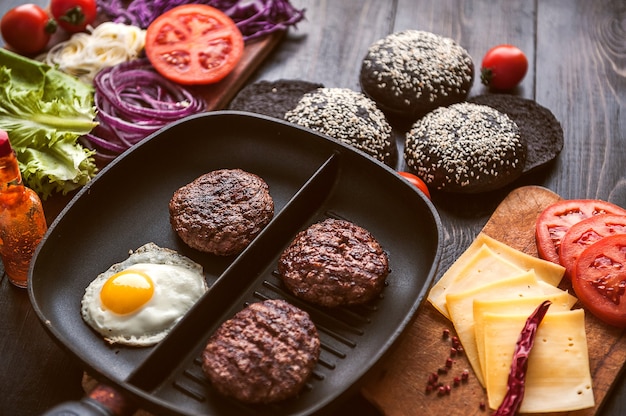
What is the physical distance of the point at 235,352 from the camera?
3.47 m

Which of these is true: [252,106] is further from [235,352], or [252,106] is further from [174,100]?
[235,352]

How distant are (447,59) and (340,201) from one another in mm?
1690

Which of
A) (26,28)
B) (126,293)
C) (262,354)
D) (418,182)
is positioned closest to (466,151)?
(418,182)

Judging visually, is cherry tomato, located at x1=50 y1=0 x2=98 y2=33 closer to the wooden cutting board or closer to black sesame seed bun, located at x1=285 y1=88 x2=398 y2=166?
black sesame seed bun, located at x1=285 y1=88 x2=398 y2=166

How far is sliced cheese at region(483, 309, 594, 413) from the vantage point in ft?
11.9

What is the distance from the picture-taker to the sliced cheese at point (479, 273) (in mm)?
4105

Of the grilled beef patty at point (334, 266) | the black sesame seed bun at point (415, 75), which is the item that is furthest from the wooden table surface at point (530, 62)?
the grilled beef patty at point (334, 266)

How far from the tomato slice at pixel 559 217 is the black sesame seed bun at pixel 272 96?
81.0 inches

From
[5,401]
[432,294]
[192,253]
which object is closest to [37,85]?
[192,253]

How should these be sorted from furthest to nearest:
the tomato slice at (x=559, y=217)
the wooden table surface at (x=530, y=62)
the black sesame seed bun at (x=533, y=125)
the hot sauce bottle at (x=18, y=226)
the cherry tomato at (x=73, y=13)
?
the cherry tomato at (x=73, y=13)
the black sesame seed bun at (x=533, y=125)
the wooden table surface at (x=530, y=62)
the tomato slice at (x=559, y=217)
the hot sauce bottle at (x=18, y=226)

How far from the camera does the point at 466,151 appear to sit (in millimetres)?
4762

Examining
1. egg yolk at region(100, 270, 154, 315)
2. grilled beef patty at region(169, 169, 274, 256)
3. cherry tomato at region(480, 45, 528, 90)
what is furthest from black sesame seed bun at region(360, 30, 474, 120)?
egg yolk at region(100, 270, 154, 315)

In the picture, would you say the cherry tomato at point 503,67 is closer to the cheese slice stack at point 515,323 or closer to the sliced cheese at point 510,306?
the cheese slice stack at point 515,323

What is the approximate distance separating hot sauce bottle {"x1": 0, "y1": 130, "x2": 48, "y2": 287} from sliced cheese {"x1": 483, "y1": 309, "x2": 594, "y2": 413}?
2.69 m
